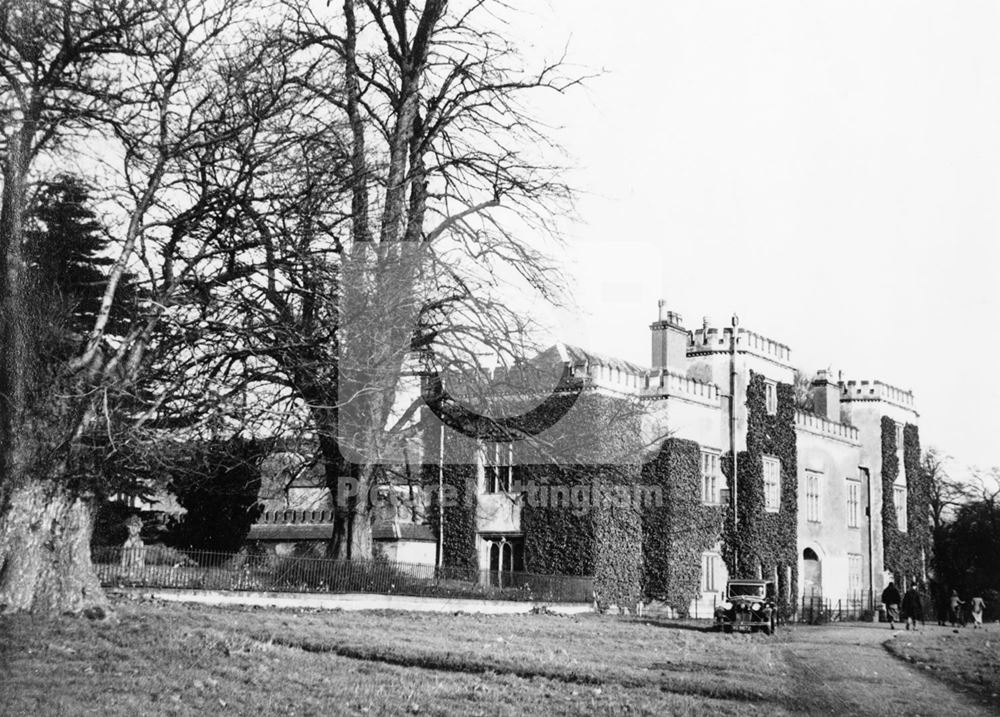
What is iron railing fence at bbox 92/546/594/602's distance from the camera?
64.1ft

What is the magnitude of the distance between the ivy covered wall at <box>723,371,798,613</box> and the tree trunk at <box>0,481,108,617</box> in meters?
27.5

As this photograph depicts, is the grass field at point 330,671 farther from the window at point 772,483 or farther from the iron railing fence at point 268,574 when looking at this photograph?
the window at point 772,483

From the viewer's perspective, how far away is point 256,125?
14.4 m

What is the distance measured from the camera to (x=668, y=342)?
3769cm

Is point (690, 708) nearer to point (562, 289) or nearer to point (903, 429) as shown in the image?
point (562, 289)

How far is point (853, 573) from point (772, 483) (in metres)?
7.79

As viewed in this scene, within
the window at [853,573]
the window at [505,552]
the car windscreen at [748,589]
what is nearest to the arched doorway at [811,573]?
the window at [853,573]

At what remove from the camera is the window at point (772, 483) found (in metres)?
40.8

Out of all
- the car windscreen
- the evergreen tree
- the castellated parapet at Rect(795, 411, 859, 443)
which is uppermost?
the castellated parapet at Rect(795, 411, 859, 443)

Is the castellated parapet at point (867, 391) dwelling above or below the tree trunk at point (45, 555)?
above

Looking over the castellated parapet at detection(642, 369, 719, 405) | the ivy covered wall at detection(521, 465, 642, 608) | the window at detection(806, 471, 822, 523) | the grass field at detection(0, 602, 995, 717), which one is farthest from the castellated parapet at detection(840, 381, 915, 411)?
the grass field at detection(0, 602, 995, 717)

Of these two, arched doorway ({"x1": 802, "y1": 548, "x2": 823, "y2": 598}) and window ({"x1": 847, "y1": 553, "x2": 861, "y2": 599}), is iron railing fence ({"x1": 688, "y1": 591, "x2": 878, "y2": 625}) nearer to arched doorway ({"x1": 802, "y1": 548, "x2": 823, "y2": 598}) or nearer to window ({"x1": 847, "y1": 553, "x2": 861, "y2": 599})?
window ({"x1": 847, "y1": 553, "x2": 861, "y2": 599})

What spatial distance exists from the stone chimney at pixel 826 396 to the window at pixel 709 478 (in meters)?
10.3

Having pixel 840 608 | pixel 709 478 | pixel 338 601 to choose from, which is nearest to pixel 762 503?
pixel 709 478
